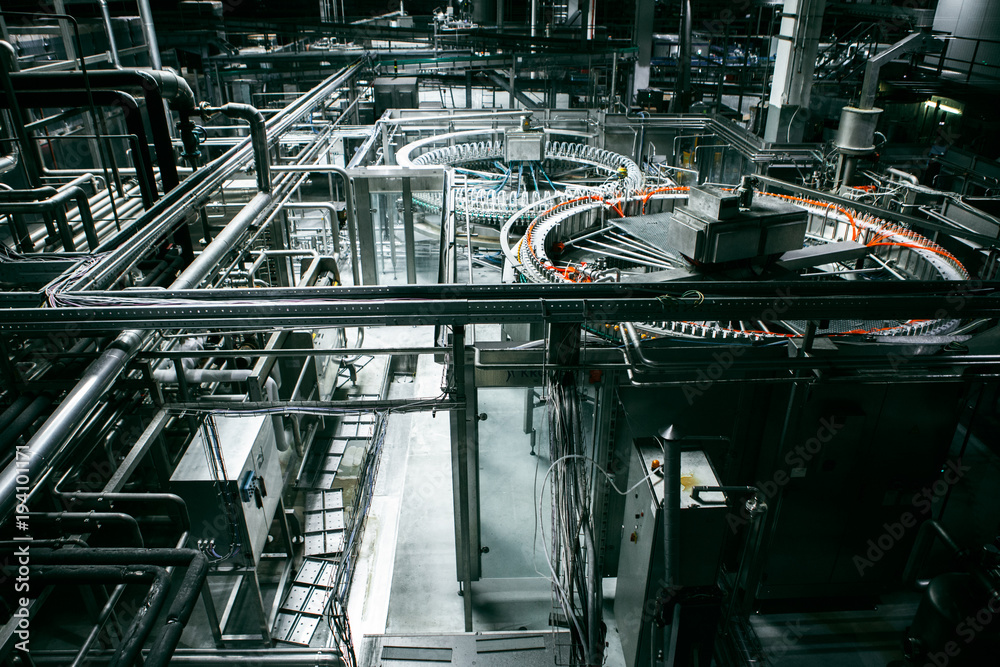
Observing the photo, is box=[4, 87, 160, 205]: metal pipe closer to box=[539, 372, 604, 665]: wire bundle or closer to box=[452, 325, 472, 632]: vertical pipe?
box=[452, 325, 472, 632]: vertical pipe

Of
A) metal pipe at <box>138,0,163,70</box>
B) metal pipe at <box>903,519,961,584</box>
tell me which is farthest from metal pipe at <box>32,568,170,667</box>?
metal pipe at <box>138,0,163,70</box>

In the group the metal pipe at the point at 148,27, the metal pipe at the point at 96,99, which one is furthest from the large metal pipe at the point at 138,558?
the metal pipe at the point at 148,27

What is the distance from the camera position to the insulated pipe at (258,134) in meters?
4.94

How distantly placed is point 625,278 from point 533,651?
2.61 m

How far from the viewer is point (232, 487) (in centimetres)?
402

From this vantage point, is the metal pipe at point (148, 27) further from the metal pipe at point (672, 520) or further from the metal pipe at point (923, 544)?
the metal pipe at point (923, 544)

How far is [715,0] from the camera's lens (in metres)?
19.4

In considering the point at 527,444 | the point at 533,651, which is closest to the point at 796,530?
the point at 533,651

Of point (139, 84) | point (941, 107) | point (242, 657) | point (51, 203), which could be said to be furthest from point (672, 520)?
point (941, 107)

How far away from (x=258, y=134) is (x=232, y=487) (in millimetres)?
2849

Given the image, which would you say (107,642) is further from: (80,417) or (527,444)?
(527,444)

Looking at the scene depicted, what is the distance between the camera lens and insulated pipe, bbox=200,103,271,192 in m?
4.94

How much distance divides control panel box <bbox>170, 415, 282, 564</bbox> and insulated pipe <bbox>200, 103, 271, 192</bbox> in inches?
81.6

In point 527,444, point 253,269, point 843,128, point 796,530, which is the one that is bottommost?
point 527,444
